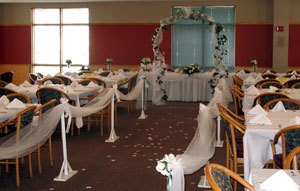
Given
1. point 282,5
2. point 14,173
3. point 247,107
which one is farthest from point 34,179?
point 282,5

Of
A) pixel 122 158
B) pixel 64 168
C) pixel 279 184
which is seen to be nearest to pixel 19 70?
pixel 122 158

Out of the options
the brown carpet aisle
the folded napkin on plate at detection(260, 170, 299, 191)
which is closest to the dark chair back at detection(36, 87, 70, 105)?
the brown carpet aisle

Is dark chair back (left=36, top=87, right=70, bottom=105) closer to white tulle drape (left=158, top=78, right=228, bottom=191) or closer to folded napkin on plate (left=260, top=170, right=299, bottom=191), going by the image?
white tulle drape (left=158, top=78, right=228, bottom=191)

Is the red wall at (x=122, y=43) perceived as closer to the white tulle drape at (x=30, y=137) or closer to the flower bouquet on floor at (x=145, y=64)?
the flower bouquet on floor at (x=145, y=64)

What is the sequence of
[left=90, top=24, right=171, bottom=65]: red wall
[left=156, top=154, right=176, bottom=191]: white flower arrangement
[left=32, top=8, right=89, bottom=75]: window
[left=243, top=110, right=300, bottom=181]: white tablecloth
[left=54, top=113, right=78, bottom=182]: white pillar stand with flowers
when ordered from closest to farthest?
[left=156, top=154, right=176, bottom=191]: white flower arrangement < [left=243, top=110, right=300, bottom=181]: white tablecloth < [left=54, top=113, right=78, bottom=182]: white pillar stand with flowers < [left=90, top=24, right=171, bottom=65]: red wall < [left=32, top=8, right=89, bottom=75]: window

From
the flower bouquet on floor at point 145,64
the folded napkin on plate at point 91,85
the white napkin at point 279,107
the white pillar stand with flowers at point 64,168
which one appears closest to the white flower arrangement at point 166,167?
the white pillar stand with flowers at point 64,168

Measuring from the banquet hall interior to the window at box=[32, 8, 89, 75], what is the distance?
0.13 ft

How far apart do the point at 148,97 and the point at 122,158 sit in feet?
23.8

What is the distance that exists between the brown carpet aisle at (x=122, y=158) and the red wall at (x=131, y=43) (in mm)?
7110

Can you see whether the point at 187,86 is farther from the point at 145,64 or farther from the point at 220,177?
the point at 220,177

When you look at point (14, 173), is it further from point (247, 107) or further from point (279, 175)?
point (279, 175)

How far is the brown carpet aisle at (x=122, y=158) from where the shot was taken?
5516mm

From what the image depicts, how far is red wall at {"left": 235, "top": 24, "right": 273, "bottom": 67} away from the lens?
1684cm

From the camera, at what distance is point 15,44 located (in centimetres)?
1886
